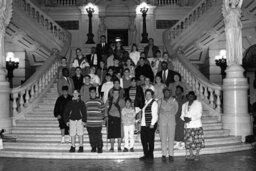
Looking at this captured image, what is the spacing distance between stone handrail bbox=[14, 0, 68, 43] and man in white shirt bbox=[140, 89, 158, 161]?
781 cm

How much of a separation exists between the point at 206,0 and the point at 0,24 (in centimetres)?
909

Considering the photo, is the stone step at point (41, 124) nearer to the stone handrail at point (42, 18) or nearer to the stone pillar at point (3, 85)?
the stone pillar at point (3, 85)

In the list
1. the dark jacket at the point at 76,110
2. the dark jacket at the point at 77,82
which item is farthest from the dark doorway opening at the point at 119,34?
the dark jacket at the point at 76,110

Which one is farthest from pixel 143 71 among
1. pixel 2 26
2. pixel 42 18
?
pixel 42 18

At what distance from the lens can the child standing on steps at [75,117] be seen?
10.7m

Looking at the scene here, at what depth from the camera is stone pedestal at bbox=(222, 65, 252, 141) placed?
492 inches

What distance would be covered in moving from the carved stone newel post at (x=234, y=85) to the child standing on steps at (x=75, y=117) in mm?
4627

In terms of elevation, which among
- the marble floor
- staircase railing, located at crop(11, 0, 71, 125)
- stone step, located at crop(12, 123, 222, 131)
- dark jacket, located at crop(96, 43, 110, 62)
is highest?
dark jacket, located at crop(96, 43, 110, 62)

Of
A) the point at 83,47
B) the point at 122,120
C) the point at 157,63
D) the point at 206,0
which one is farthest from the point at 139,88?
the point at 83,47

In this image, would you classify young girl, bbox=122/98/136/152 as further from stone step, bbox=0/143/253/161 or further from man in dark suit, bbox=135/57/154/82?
man in dark suit, bbox=135/57/154/82

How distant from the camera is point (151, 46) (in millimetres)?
15500

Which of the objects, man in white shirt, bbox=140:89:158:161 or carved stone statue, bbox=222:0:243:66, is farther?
carved stone statue, bbox=222:0:243:66

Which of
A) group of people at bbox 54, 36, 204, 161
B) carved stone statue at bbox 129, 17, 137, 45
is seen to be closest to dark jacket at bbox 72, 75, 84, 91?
group of people at bbox 54, 36, 204, 161

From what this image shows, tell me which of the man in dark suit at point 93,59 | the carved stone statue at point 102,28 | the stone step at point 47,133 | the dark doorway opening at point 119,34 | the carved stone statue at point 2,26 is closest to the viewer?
the stone step at point 47,133
